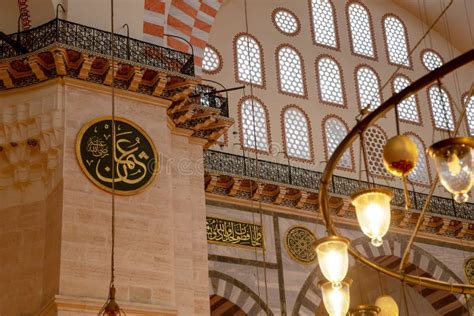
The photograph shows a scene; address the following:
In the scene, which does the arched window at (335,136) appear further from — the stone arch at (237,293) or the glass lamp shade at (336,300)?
the glass lamp shade at (336,300)

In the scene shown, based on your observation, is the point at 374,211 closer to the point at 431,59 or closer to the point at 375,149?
the point at 375,149

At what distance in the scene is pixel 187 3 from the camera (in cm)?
1041

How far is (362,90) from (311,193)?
8.78 feet

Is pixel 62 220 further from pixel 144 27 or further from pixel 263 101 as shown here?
pixel 263 101

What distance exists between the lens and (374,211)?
14.7 feet

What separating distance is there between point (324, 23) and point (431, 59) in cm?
211

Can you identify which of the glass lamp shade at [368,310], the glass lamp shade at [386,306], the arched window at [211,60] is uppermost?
the arched window at [211,60]

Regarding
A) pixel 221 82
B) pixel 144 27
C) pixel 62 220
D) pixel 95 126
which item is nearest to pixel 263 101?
pixel 221 82

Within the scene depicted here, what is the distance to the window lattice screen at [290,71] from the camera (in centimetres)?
1272

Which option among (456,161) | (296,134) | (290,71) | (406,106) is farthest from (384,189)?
(406,106)

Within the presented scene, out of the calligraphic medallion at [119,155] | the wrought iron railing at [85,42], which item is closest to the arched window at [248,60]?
the wrought iron railing at [85,42]

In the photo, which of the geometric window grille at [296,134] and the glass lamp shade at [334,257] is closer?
the glass lamp shade at [334,257]

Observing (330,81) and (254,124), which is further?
(330,81)

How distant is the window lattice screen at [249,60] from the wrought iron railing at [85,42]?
10.6 feet
